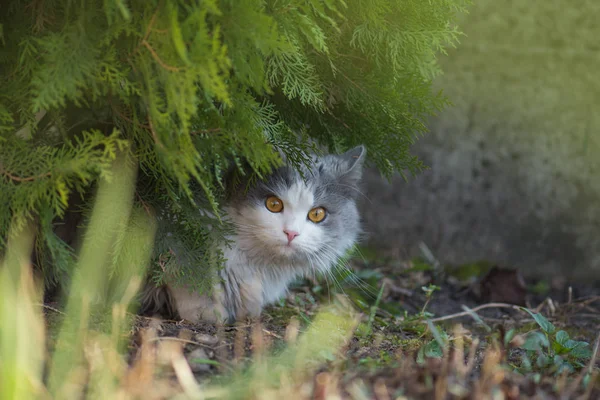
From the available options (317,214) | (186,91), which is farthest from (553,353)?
(186,91)

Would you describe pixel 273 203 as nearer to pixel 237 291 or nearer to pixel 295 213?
pixel 295 213

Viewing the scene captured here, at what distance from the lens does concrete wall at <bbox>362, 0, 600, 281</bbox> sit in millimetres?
4527

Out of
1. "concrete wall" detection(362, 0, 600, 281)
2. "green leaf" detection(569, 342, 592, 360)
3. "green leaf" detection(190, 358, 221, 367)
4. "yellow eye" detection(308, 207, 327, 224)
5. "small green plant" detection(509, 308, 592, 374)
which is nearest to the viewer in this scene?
"green leaf" detection(190, 358, 221, 367)

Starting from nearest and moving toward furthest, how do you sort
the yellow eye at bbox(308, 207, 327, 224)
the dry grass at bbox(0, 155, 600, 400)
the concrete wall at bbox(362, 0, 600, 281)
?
the dry grass at bbox(0, 155, 600, 400), the yellow eye at bbox(308, 207, 327, 224), the concrete wall at bbox(362, 0, 600, 281)

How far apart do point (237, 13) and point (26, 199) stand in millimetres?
945

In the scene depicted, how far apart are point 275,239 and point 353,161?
1.86ft

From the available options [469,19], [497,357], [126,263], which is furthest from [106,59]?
[469,19]

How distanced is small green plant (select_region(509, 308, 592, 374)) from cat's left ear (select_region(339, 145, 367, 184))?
105 cm

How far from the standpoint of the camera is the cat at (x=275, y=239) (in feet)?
9.57

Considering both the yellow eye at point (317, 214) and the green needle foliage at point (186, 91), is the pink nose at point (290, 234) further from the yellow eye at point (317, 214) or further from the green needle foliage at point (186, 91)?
the green needle foliage at point (186, 91)

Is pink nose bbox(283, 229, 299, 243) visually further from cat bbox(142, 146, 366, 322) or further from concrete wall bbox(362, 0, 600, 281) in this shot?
concrete wall bbox(362, 0, 600, 281)

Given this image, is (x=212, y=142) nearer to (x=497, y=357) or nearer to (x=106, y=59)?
(x=106, y=59)

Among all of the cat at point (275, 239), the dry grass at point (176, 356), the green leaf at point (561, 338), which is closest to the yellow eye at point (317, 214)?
the cat at point (275, 239)

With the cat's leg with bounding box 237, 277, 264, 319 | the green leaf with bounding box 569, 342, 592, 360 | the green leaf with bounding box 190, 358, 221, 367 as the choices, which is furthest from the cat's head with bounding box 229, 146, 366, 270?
the green leaf with bounding box 569, 342, 592, 360
